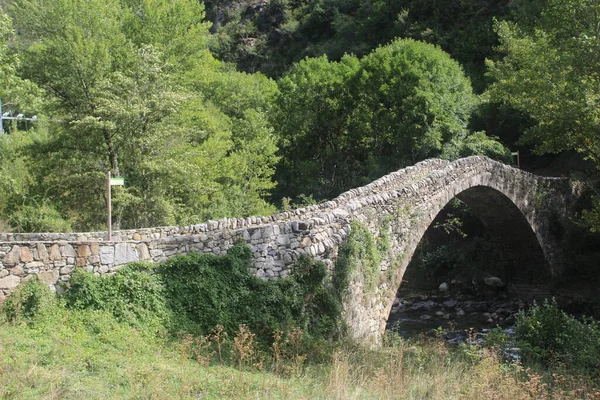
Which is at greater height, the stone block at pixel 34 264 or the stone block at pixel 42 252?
the stone block at pixel 42 252

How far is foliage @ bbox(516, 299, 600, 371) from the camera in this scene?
33.6 feet

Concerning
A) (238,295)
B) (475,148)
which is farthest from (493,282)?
(238,295)

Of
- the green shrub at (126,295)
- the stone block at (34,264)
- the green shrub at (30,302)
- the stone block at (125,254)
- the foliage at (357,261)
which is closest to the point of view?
the green shrub at (30,302)

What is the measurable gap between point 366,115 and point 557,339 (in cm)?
1702

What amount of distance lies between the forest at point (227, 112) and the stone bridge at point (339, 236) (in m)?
2.41

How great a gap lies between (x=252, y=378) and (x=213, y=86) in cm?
2209

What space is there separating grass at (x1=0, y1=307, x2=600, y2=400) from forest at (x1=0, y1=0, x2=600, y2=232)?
831 cm

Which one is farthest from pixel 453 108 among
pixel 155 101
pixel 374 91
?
pixel 155 101

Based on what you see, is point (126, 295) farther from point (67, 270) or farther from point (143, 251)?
point (67, 270)

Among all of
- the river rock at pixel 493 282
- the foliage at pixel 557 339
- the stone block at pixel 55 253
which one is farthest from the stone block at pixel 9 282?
the river rock at pixel 493 282

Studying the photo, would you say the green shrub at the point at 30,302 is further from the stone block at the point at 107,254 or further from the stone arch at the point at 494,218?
the stone arch at the point at 494,218

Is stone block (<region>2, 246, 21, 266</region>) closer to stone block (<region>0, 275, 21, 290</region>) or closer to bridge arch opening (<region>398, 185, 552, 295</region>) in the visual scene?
stone block (<region>0, 275, 21, 290</region>)

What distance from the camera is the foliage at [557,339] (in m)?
10.2

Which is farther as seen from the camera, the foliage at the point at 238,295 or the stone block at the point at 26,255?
the foliage at the point at 238,295
